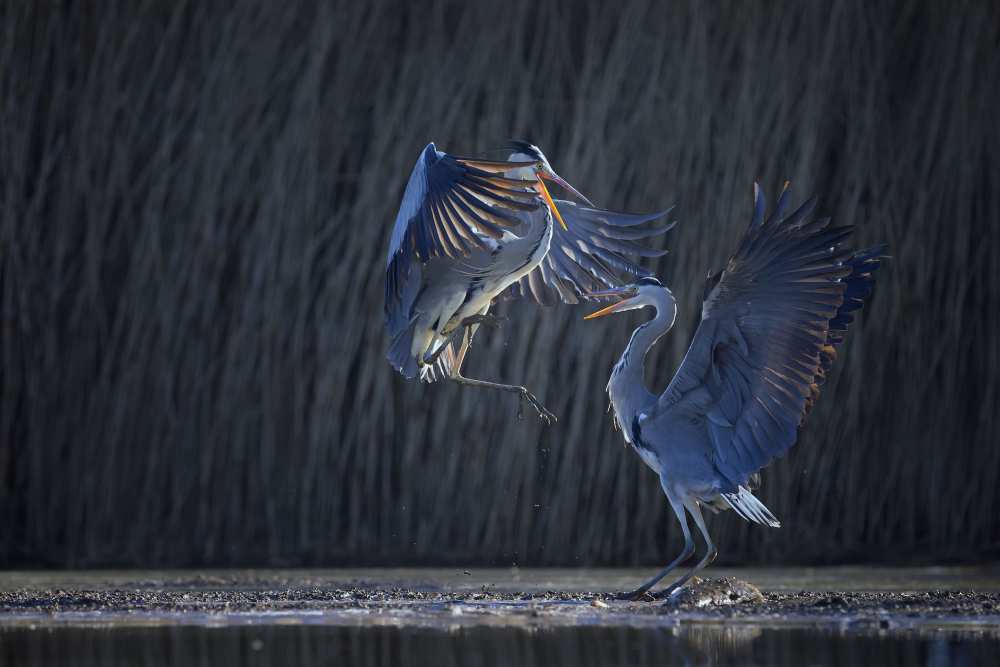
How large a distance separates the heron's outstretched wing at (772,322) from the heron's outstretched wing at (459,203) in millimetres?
848

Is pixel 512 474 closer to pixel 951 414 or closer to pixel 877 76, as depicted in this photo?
pixel 951 414

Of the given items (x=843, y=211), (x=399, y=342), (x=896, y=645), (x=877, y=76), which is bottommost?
(x=896, y=645)

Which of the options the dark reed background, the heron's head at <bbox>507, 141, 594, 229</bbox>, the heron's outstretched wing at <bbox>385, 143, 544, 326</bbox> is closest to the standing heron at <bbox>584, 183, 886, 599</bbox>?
the heron's outstretched wing at <bbox>385, 143, 544, 326</bbox>

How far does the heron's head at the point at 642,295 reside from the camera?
7.11 m

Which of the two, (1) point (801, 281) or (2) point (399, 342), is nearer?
(1) point (801, 281)

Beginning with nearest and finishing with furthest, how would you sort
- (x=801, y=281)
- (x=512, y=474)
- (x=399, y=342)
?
1. (x=801, y=281)
2. (x=399, y=342)
3. (x=512, y=474)

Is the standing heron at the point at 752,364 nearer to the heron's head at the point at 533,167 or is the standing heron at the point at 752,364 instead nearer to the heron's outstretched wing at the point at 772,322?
the heron's outstretched wing at the point at 772,322

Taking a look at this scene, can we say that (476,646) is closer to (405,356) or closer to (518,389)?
(518,389)

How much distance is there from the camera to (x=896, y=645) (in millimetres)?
5027

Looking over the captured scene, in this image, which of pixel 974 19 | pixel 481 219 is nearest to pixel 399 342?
pixel 481 219

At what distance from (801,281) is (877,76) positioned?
2.92 meters

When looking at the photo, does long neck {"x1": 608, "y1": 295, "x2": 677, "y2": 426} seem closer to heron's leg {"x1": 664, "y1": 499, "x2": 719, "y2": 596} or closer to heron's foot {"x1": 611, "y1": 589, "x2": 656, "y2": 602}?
heron's leg {"x1": 664, "y1": 499, "x2": 719, "y2": 596}

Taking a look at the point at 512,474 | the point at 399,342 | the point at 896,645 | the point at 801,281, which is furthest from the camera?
the point at 512,474

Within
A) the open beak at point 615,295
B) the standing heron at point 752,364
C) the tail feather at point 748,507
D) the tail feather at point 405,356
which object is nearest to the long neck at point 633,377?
the standing heron at point 752,364
